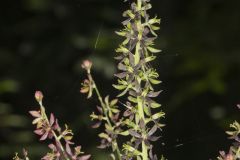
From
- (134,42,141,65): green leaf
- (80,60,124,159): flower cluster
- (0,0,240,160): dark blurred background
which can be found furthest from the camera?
(0,0,240,160): dark blurred background

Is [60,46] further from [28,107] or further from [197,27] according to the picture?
[197,27]

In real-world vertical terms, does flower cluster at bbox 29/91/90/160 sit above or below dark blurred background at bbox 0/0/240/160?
below

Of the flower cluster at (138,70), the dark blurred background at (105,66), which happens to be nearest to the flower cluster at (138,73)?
the flower cluster at (138,70)

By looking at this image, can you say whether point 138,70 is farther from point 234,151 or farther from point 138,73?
point 234,151

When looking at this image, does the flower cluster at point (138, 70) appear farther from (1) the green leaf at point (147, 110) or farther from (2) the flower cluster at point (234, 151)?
(2) the flower cluster at point (234, 151)

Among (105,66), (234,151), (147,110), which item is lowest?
(234,151)

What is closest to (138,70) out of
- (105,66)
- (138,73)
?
(138,73)

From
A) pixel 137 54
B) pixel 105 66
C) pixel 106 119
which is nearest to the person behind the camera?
pixel 137 54

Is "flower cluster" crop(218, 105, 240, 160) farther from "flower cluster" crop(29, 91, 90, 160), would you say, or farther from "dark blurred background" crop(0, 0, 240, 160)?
"dark blurred background" crop(0, 0, 240, 160)

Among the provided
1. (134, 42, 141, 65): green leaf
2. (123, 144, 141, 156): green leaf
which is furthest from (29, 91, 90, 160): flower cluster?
(134, 42, 141, 65): green leaf
